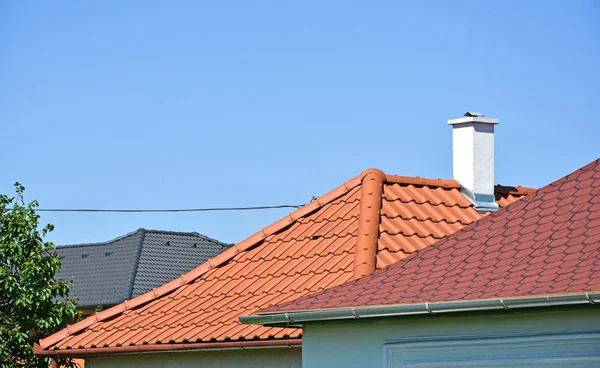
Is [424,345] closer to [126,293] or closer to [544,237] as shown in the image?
[544,237]

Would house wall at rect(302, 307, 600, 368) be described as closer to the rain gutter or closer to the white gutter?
the white gutter

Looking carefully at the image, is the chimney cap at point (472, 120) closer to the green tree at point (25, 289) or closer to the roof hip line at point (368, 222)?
the roof hip line at point (368, 222)

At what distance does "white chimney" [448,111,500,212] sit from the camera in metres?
16.4

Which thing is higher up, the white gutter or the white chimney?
the white chimney

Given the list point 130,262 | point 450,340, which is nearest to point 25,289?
point 450,340

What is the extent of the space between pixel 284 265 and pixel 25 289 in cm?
643

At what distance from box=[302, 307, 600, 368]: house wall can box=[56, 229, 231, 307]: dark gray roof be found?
1107 inches

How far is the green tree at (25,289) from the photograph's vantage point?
1909cm

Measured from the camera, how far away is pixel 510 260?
32.6 ft

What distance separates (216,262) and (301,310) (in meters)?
5.84

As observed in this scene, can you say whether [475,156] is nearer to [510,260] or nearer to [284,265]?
[284,265]

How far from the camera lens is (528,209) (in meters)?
10.8

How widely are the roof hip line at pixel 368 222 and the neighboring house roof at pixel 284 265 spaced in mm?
15

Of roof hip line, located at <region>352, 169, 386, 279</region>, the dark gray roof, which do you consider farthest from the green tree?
the dark gray roof
